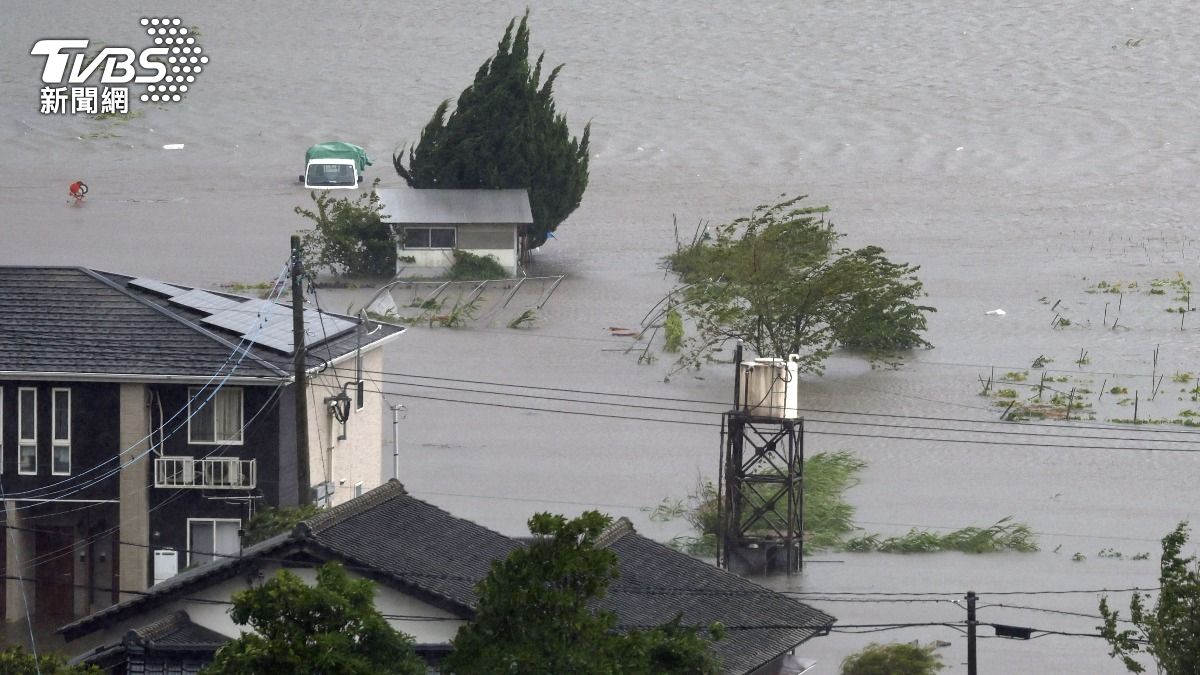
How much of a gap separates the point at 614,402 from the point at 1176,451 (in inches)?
379

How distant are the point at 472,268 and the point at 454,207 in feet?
6.10

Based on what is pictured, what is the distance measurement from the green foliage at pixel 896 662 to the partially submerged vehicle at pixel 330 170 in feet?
125

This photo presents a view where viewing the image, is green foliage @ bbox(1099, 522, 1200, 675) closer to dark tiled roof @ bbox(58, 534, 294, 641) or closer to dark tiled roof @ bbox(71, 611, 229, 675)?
dark tiled roof @ bbox(58, 534, 294, 641)

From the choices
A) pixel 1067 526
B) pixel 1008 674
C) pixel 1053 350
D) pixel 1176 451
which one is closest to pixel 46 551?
pixel 1008 674

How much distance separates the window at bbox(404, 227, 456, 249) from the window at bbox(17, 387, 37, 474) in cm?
2359

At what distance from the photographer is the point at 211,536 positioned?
20.1m

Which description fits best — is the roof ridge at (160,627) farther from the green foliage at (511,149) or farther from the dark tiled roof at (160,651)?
the green foliage at (511,149)

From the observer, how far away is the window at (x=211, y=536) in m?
20.0

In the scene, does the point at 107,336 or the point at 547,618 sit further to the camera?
the point at 107,336

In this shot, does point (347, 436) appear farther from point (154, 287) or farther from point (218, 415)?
point (154, 287)

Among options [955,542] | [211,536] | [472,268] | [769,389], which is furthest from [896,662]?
[472,268]

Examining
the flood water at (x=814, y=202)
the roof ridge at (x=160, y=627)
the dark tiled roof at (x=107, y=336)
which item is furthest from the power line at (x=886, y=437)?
the roof ridge at (x=160, y=627)

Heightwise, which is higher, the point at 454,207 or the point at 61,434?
the point at 454,207

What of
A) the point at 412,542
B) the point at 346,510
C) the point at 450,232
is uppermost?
the point at 450,232
